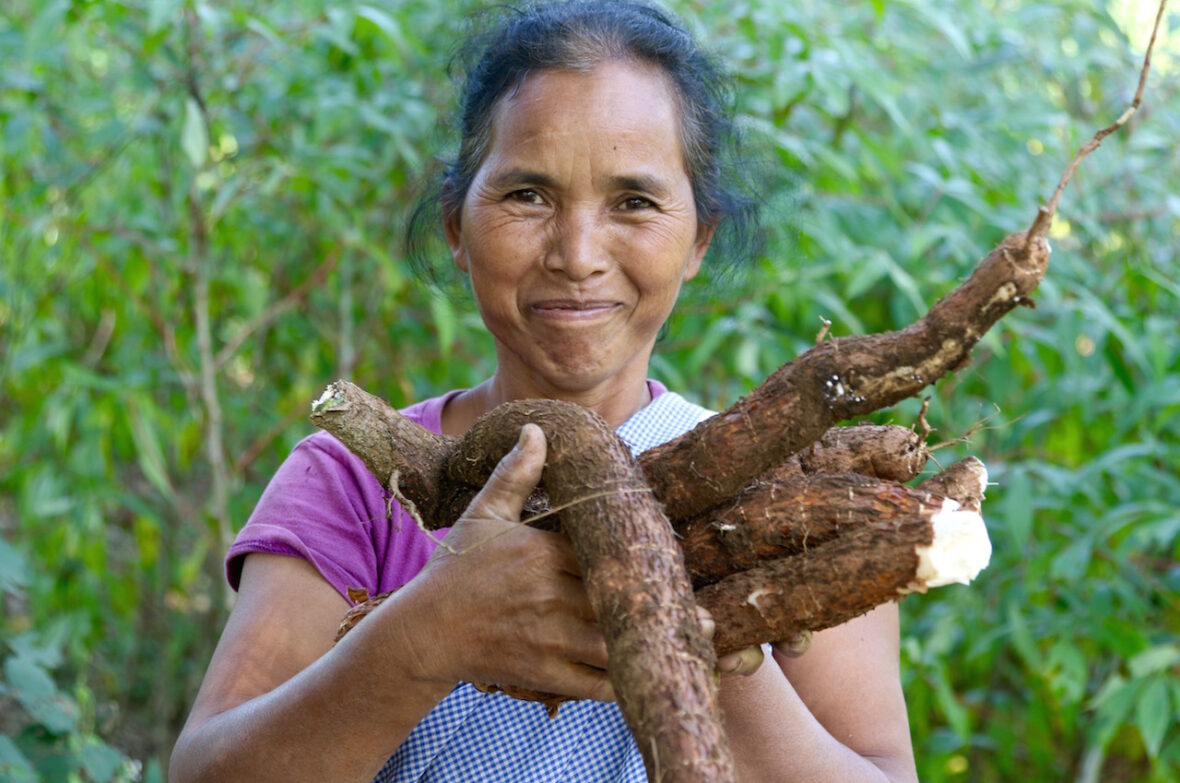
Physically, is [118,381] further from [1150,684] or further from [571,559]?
[1150,684]

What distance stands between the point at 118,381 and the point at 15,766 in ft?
3.08

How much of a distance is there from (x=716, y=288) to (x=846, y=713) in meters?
0.90

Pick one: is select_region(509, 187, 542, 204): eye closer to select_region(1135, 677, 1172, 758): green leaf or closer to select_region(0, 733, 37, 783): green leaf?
select_region(0, 733, 37, 783): green leaf

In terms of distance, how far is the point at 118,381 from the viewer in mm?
2514

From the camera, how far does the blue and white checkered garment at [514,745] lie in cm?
143

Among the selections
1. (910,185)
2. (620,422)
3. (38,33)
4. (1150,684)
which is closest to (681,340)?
(910,185)

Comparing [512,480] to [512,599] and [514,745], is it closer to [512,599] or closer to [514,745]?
[512,599]

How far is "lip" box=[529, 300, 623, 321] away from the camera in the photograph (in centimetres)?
145

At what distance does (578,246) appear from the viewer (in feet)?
4.64

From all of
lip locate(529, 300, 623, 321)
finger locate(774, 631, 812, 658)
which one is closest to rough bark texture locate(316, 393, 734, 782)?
finger locate(774, 631, 812, 658)

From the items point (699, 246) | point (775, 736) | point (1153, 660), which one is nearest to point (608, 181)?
point (699, 246)

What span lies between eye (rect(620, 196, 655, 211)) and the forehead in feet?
0.19

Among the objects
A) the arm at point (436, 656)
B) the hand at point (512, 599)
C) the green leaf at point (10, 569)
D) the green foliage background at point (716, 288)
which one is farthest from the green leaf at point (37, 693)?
the hand at point (512, 599)

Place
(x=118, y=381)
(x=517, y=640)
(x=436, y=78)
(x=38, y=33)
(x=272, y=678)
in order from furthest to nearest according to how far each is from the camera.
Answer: (x=436, y=78), (x=118, y=381), (x=38, y=33), (x=272, y=678), (x=517, y=640)
